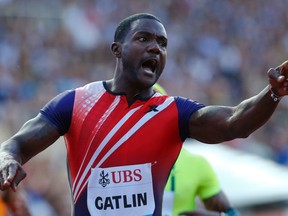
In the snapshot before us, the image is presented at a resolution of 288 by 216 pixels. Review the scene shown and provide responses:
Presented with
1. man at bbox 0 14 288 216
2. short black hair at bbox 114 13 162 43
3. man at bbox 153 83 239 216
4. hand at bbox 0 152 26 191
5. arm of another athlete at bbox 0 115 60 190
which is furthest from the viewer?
man at bbox 153 83 239 216

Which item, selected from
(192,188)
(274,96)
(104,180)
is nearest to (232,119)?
(274,96)

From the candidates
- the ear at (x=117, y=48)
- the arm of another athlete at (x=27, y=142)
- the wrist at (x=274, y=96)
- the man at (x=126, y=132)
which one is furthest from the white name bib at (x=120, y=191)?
the wrist at (x=274, y=96)

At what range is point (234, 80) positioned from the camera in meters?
20.0

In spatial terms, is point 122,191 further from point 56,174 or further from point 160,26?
point 56,174

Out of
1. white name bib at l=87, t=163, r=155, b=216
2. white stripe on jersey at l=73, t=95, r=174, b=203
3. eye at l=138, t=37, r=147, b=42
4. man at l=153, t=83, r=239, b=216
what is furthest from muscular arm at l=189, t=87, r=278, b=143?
man at l=153, t=83, r=239, b=216

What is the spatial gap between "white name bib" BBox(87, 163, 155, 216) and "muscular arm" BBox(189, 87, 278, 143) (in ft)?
1.35

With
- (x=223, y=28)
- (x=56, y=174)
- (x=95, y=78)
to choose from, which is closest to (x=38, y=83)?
(x=95, y=78)

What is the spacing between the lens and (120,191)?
235 inches

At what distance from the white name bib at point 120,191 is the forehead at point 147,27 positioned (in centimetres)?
82

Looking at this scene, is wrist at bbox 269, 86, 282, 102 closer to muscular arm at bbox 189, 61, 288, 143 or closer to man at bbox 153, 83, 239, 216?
muscular arm at bbox 189, 61, 288, 143

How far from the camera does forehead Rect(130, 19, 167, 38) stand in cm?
604

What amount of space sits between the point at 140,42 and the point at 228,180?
6697 millimetres

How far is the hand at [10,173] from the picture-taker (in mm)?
5348

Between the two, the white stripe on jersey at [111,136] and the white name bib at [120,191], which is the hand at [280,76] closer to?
the white stripe on jersey at [111,136]
